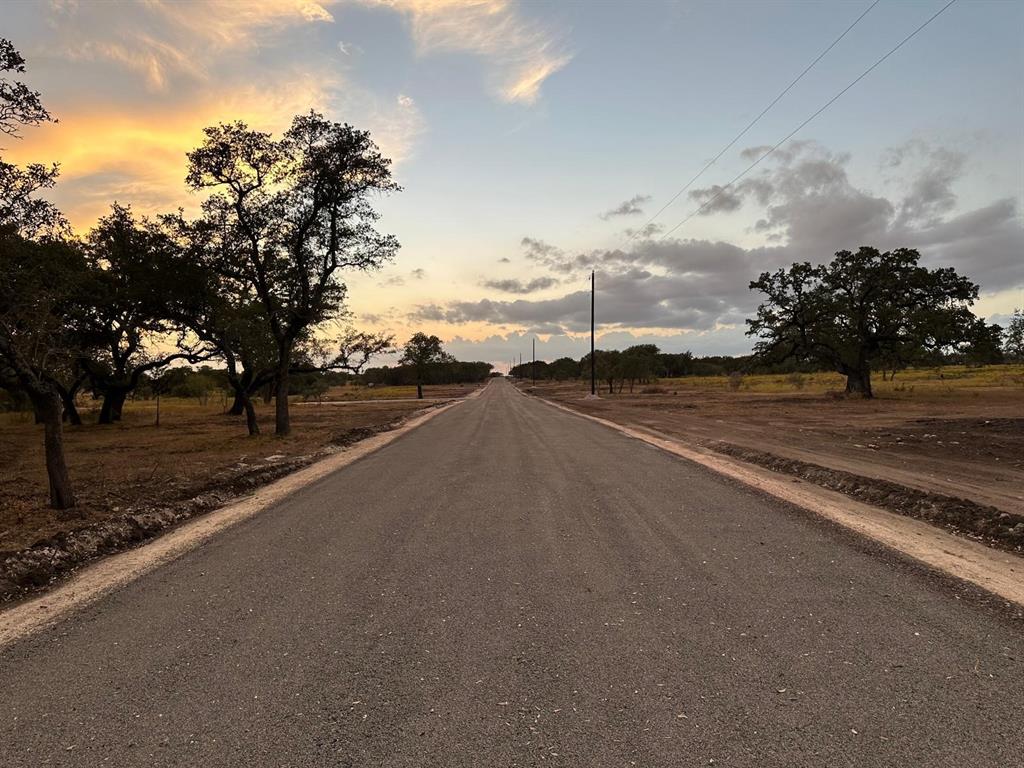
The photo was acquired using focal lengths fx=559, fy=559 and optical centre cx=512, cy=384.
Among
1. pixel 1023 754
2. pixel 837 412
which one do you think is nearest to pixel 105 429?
pixel 1023 754

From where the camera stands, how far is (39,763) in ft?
9.34

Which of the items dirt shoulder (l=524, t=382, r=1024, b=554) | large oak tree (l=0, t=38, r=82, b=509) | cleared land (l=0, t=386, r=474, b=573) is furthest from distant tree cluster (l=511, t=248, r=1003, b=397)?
large oak tree (l=0, t=38, r=82, b=509)

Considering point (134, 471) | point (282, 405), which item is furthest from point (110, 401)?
point (134, 471)

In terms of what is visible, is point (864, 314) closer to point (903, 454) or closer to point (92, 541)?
point (903, 454)

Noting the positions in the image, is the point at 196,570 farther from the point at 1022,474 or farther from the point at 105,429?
the point at 105,429

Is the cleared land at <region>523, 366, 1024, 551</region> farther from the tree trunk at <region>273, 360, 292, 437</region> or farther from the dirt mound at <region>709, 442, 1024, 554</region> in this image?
the tree trunk at <region>273, 360, 292, 437</region>

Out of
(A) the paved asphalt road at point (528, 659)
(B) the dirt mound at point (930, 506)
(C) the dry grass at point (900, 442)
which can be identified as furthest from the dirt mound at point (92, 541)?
(C) the dry grass at point (900, 442)

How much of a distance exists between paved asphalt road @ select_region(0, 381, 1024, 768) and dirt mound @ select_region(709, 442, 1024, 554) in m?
1.89

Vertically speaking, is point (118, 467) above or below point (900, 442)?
below

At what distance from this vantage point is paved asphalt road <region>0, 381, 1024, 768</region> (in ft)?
9.58

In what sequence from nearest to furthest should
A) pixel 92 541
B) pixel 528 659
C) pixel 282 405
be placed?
pixel 528 659 → pixel 92 541 → pixel 282 405

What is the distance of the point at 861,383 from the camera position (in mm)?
41938

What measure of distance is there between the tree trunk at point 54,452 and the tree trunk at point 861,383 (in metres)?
46.1

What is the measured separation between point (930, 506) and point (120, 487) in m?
14.1
